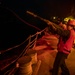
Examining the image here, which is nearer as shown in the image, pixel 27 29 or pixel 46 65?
pixel 46 65

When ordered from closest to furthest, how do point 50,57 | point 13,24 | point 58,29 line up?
point 58,29
point 50,57
point 13,24

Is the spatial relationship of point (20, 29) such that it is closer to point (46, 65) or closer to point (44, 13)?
point (44, 13)

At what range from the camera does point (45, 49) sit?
873cm

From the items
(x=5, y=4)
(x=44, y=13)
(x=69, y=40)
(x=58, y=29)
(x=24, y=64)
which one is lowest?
(x=24, y=64)

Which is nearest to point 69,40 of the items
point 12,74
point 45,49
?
point 12,74

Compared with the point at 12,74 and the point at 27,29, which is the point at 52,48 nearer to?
the point at 12,74

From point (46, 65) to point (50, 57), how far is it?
0.76 m

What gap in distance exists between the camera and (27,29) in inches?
1984

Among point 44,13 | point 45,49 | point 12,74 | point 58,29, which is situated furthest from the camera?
point 44,13

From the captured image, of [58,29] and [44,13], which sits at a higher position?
[44,13]

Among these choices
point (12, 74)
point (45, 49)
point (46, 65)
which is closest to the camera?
point (12, 74)

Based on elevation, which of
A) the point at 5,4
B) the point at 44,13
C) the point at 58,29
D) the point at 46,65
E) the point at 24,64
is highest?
the point at 5,4

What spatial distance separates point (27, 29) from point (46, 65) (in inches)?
1720

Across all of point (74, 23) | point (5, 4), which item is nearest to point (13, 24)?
point (5, 4)
